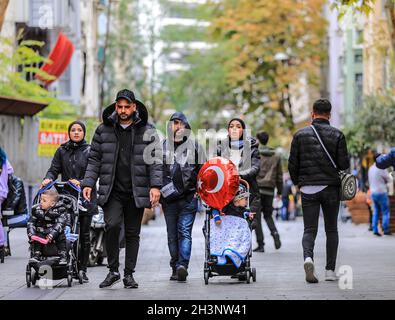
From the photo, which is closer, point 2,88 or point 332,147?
point 332,147

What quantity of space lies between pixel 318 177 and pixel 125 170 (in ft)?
7.27

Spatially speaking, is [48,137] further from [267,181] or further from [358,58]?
[358,58]

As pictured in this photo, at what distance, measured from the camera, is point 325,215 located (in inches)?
528

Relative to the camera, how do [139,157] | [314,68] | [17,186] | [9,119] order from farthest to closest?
[314,68]
[9,119]
[17,186]
[139,157]

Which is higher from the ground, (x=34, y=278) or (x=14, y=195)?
(x=14, y=195)

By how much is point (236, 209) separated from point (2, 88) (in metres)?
19.3

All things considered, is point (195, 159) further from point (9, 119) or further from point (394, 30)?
point (9, 119)

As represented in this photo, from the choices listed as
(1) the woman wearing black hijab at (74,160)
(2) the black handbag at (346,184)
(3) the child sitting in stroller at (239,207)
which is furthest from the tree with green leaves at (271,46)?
(2) the black handbag at (346,184)

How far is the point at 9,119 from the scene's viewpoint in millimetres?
27188

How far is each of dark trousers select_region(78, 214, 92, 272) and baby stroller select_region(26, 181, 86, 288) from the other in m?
0.27

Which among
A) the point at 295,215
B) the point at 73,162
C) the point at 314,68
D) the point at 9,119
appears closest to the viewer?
the point at 73,162

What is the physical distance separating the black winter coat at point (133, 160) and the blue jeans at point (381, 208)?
49.4 feet

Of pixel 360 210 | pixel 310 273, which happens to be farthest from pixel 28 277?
pixel 360 210
